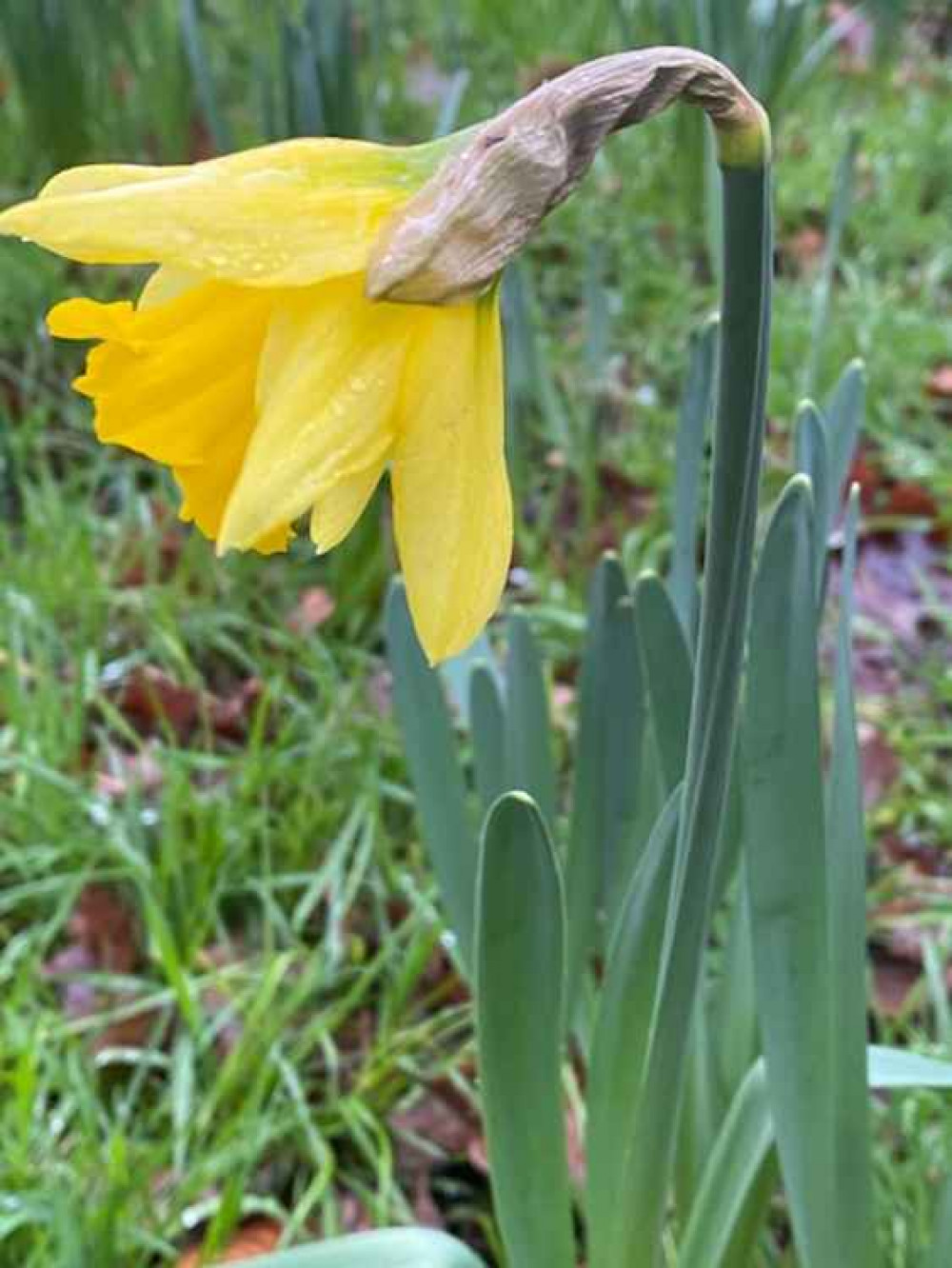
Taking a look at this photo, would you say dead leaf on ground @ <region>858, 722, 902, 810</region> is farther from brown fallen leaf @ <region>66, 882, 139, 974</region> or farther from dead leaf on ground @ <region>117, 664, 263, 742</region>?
brown fallen leaf @ <region>66, 882, 139, 974</region>

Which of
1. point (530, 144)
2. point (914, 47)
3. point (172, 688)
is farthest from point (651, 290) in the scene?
point (530, 144)

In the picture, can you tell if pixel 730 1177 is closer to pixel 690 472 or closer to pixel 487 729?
pixel 487 729

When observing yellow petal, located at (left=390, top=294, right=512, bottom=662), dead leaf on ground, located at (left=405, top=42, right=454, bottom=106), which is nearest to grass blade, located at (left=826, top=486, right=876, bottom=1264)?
yellow petal, located at (left=390, top=294, right=512, bottom=662)

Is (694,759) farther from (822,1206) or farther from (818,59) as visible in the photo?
(818,59)

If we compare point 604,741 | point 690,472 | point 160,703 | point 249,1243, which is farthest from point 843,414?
point 160,703

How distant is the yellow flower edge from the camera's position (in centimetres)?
56

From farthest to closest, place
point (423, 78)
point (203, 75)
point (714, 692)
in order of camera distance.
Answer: point (423, 78) < point (203, 75) < point (714, 692)

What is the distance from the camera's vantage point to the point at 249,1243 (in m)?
1.33

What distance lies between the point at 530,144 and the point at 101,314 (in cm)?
20

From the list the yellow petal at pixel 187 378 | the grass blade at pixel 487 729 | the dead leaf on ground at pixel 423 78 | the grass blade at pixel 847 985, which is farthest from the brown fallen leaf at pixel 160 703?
the dead leaf on ground at pixel 423 78

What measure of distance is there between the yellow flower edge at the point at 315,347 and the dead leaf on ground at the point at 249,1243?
882mm

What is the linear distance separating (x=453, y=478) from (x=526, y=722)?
0.61m

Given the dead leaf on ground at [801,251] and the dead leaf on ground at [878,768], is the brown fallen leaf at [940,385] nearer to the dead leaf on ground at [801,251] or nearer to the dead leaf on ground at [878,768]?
the dead leaf on ground at [801,251]

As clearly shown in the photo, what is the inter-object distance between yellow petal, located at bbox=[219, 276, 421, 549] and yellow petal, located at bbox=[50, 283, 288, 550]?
0.02 meters
